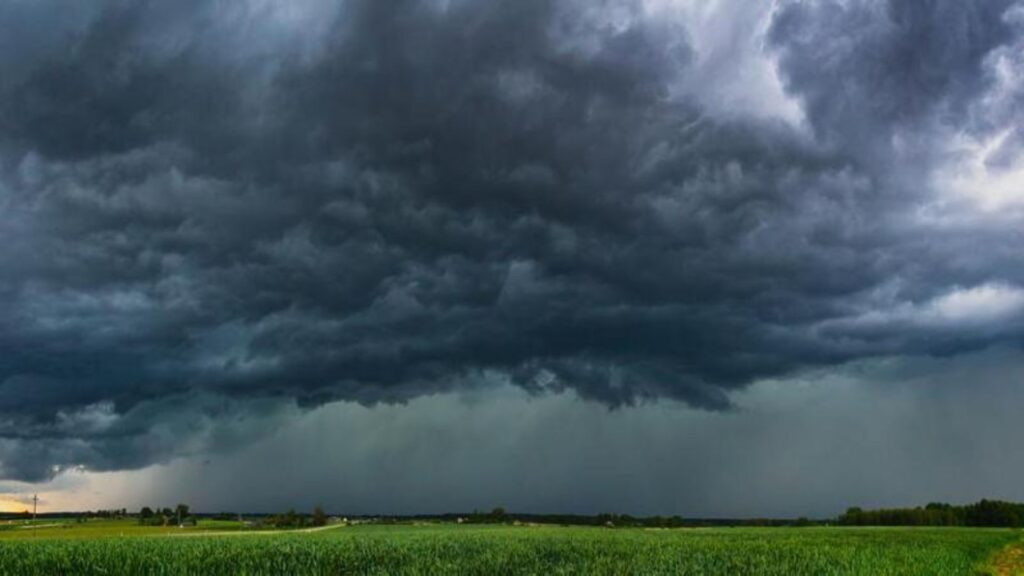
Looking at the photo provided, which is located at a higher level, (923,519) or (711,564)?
(711,564)

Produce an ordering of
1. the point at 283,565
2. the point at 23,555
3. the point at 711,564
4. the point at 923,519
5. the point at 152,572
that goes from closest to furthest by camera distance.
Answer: the point at 152,572, the point at 283,565, the point at 711,564, the point at 23,555, the point at 923,519

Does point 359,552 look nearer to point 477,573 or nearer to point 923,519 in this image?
point 477,573

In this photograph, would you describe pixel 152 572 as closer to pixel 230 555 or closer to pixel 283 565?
pixel 283 565

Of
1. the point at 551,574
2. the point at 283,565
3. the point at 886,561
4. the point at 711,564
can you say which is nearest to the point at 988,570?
the point at 886,561

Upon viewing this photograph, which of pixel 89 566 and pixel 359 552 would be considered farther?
pixel 359 552

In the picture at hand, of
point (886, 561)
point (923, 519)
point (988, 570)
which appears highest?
point (886, 561)

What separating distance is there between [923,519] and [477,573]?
210 meters

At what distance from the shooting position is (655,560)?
31.0m

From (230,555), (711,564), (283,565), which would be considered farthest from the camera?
(230,555)

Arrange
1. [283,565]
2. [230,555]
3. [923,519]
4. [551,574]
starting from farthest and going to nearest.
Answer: [923,519], [230,555], [283,565], [551,574]

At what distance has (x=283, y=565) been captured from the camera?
2844 cm

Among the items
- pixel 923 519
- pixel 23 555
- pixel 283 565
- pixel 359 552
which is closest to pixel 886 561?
pixel 359 552

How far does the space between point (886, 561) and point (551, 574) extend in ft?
66.5

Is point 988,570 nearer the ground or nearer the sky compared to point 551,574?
nearer the ground
